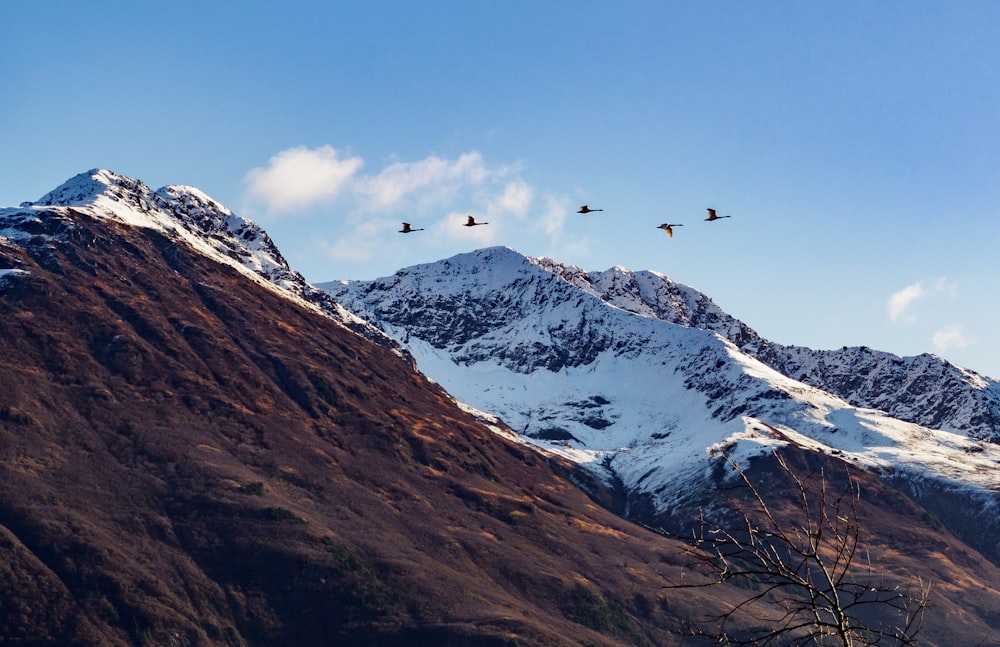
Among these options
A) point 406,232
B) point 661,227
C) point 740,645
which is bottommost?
point 740,645

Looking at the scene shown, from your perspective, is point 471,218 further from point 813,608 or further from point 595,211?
point 813,608

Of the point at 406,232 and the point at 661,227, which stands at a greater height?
the point at 406,232

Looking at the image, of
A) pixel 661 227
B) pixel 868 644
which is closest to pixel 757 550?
pixel 868 644

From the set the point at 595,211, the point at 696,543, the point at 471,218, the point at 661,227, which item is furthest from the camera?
the point at 471,218

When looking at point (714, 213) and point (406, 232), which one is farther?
point (406, 232)

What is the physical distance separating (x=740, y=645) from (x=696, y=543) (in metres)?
2.47

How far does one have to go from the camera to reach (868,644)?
56.2ft

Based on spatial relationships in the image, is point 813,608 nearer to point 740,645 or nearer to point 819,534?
point 819,534

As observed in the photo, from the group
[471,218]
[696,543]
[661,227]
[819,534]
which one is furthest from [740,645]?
[471,218]

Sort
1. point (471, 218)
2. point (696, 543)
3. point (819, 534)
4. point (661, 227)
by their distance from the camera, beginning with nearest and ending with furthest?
point (819, 534) → point (696, 543) → point (661, 227) → point (471, 218)

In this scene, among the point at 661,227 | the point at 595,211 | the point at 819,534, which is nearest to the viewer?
the point at 819,534

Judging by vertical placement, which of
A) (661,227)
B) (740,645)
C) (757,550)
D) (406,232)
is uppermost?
(406,232)

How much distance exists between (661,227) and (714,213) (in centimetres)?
303

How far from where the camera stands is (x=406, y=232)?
77.8 m
